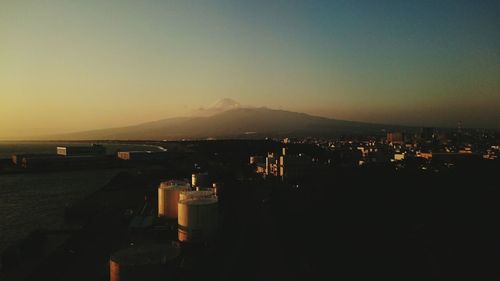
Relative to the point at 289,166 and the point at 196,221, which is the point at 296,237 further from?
the point at 289,166

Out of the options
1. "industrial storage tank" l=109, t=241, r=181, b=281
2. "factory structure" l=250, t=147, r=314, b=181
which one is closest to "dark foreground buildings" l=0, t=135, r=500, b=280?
"industrial storage tank" l=109, t=241, r=181, b=281

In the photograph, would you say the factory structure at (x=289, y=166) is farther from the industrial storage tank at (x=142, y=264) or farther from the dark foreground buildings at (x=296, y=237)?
the industrial storage tank at (x=142, y=264)

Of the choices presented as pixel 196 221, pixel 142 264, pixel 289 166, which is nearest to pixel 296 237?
pixel 196 221

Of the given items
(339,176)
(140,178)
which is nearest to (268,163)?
Answer: (339,176)

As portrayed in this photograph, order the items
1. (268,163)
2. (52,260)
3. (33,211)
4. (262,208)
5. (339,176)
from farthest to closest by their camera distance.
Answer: (268,163) → (339,176) → (33,211) → (262,208) → (52,260)

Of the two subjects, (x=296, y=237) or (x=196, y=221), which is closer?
(x=196, y=221)

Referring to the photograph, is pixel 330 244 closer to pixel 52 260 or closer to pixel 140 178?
pixel 52 260
